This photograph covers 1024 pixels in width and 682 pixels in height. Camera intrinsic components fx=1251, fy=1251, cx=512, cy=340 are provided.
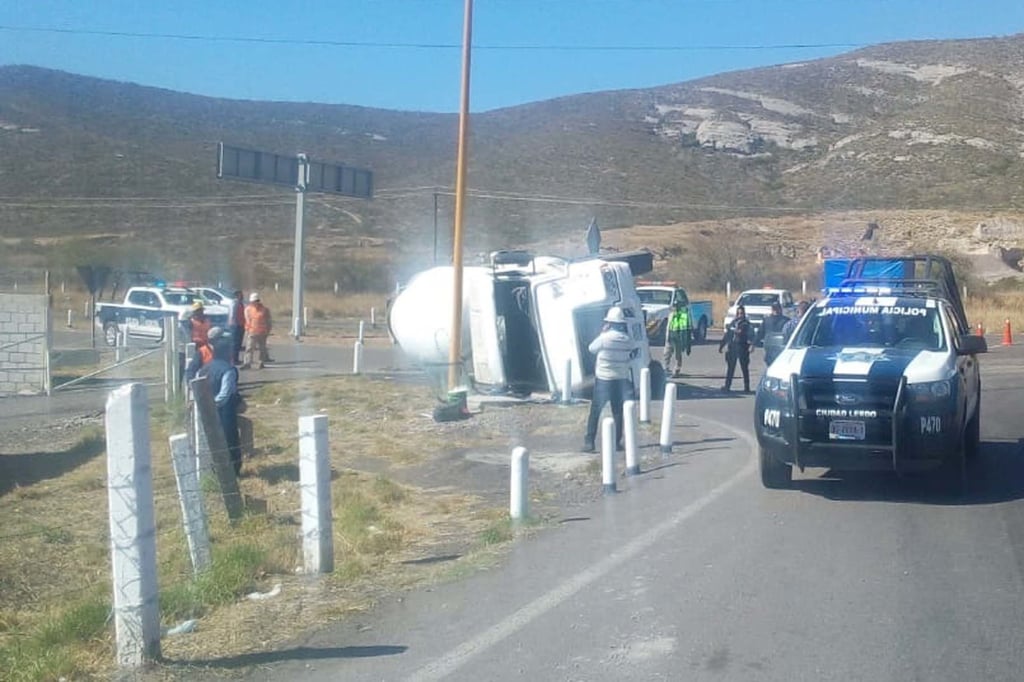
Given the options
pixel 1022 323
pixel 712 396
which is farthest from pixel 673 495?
pixel 1022 323

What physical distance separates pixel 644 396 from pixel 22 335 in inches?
496

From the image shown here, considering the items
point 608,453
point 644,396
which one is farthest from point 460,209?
point 608,453

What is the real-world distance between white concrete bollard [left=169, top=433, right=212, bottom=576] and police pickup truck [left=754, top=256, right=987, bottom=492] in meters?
5.10

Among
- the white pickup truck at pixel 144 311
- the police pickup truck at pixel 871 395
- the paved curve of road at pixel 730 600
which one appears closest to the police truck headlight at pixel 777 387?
the police pickup truck at pixel 871 395

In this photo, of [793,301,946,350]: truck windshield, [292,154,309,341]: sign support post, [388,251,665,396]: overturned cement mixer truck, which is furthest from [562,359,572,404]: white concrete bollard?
[292,154,309,341]: sign support post

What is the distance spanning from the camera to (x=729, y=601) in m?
7.66

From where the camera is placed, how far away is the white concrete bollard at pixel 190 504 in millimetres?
9000

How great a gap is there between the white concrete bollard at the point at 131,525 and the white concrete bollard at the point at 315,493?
2.09 meters

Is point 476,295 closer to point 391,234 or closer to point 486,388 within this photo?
point 486,388

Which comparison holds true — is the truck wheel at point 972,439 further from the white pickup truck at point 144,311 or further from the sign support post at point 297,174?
the white pickup truck at point 144,311

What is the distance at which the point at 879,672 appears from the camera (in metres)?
6.22

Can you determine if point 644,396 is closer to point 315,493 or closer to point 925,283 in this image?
point 925,283

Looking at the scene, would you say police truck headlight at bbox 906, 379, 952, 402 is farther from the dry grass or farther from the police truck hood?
the dry grass

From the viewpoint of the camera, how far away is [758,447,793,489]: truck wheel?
11.6m
